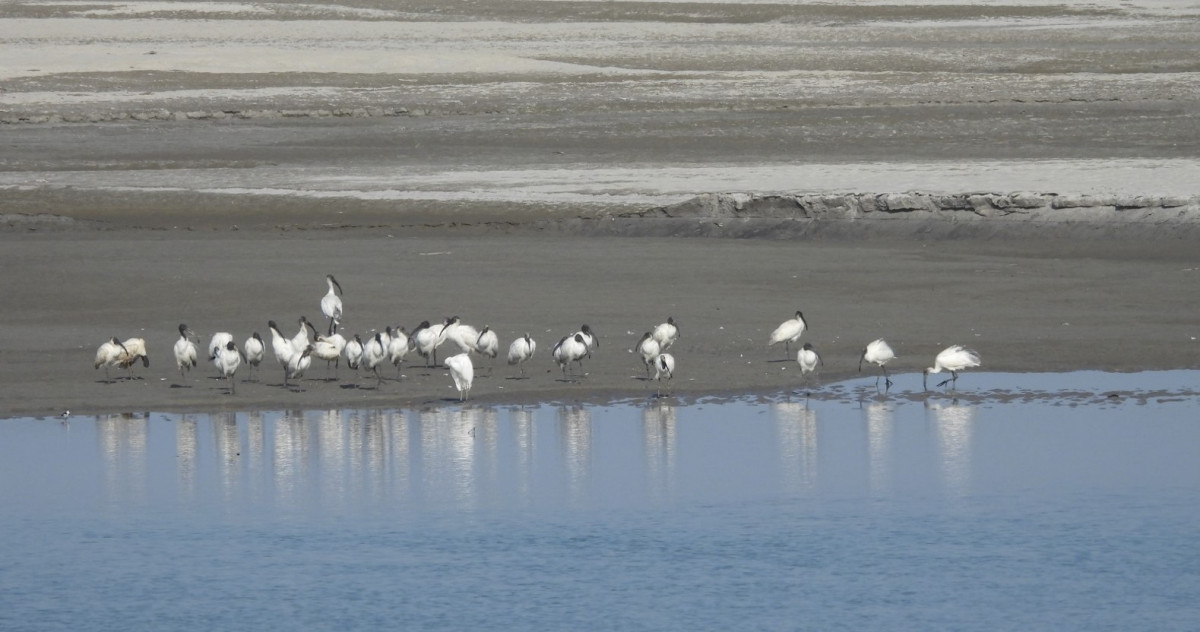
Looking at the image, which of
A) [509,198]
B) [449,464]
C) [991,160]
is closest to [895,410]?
[449,464]

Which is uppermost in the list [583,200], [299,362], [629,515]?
[583,200]

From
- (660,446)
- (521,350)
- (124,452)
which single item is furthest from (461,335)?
(124,452)

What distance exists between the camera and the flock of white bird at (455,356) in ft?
45.7

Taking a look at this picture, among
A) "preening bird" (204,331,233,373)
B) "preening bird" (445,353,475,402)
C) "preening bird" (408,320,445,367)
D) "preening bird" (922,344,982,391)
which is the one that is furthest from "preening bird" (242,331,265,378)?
"preening bird" (922,344,982,391)

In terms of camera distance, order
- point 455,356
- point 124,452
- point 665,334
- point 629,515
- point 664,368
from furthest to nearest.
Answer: point 665,334 < point 455,356 < point 664,368 < point 124,452 < point 629,515

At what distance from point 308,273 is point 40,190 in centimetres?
812

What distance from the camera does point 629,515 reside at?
10992mm

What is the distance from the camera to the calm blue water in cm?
920

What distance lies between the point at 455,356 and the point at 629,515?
3738 millimetres

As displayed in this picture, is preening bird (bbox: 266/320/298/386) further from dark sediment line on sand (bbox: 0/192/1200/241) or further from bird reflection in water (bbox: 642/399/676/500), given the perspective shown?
dark sediment line on sand (bbox: 0/192/1200/241)

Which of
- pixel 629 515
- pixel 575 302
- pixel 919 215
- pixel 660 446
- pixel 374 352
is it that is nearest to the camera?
pixel 629 515

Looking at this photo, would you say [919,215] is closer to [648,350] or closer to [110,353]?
[648,350]

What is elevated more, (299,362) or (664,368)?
(299,362)

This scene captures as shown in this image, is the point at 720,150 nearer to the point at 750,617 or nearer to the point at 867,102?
the point at 867,102
